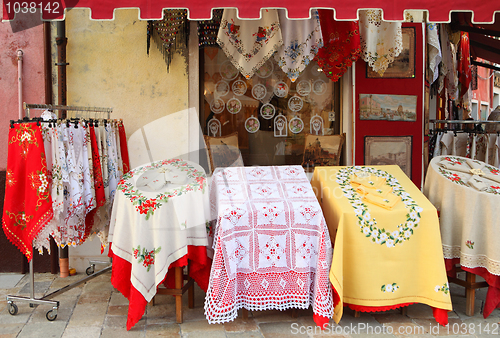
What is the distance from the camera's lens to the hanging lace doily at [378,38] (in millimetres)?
4215

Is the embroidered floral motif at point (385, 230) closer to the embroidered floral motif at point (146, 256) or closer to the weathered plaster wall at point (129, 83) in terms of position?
the embroidered floral motif at point (146, 256)

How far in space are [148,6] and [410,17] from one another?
2.52 m

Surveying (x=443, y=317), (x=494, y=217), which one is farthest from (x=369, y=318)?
(x=494, y=217)

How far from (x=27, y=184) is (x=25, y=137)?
1.21ft

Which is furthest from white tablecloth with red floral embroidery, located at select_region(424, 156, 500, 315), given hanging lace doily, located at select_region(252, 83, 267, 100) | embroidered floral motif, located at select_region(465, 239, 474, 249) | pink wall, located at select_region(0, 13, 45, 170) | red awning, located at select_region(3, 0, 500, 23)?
pink wall, located at select_region(0, 13, 45, 170)

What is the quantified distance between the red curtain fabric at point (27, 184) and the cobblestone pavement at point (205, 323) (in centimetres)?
62

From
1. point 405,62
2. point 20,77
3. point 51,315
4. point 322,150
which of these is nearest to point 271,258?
point 51,315

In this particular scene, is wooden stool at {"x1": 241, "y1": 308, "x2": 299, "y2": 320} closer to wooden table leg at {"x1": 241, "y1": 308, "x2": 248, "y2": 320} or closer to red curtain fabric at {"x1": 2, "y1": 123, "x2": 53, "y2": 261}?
wooden table leg at {"x1": 241, "y1": 308, "x2": 248, "y2": 320}

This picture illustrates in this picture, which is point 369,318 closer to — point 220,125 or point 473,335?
point 473,335

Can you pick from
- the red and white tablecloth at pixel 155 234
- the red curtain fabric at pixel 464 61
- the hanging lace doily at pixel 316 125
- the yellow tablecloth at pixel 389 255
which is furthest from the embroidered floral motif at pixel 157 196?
the red curtain fabric at pixel 464 61

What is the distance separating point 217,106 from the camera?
185 inches

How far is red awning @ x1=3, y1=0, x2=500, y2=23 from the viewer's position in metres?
2.96

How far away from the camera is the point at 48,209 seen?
10.1 ft

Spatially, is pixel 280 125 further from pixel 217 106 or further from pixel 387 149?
pixel 387 149
